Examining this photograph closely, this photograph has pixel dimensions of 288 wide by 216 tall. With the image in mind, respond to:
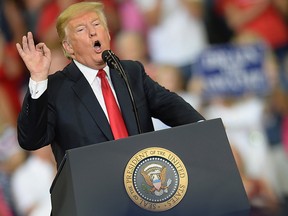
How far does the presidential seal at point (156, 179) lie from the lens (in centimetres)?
213

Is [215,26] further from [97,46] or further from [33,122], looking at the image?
[33,122]

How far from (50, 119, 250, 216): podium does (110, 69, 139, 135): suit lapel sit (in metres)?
0.27

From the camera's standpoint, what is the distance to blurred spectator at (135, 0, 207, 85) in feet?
15.5

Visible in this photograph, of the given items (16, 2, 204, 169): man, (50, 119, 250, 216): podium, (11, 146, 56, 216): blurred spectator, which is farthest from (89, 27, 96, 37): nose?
(11, 146, 56, 216): blurred spectator

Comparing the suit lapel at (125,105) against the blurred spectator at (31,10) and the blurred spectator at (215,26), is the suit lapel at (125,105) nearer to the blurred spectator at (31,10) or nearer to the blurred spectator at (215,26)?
the blurred spectator at (31,10)

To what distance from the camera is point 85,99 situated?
7.91 ft

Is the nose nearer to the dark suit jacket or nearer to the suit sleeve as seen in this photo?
the dark suit jacket

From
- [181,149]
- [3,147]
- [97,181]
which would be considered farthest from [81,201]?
[3,147]

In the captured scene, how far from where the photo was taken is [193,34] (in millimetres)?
4777

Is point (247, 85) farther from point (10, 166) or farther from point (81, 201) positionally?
point (81, 201)

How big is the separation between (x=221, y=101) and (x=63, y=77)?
2.40 m

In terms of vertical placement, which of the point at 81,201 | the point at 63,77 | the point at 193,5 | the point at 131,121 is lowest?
the point at 81,201

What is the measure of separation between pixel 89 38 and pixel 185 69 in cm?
234

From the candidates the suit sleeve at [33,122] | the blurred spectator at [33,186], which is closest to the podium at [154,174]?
the suit sleeve at [33,122]
